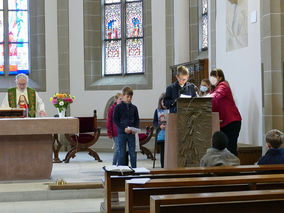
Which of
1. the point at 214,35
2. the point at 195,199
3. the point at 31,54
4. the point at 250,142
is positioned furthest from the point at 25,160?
the point at 31,54

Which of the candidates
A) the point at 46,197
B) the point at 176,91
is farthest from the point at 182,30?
the point at 46,197

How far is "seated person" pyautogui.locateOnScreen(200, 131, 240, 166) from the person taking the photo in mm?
5328

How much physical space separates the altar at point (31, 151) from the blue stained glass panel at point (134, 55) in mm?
6636

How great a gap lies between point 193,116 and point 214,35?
4.33 m

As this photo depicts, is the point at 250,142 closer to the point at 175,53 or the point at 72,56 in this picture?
the point at 175,53

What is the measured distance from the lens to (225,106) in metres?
8.38

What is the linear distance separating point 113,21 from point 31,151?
741 cm

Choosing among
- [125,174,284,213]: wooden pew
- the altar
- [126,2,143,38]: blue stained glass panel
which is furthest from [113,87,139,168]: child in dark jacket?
[126,2,143,38]: blue stained glass panel

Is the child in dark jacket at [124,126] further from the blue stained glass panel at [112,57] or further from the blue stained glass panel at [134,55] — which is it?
the blue stained glass panel at [112,57]

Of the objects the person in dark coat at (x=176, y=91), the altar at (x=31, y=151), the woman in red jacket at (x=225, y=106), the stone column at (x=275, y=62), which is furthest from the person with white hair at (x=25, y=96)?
the stone column at (x=275, y=62)

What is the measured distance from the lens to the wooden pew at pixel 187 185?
12.3 ft

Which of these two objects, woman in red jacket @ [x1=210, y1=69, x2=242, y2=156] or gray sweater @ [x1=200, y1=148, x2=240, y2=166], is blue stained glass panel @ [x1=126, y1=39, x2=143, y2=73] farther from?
gray sweater @ [x1=200, y1=148, x2=240, y2=166]

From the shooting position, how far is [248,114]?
377 inches

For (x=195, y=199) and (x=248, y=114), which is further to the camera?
(x=248, y=114)
